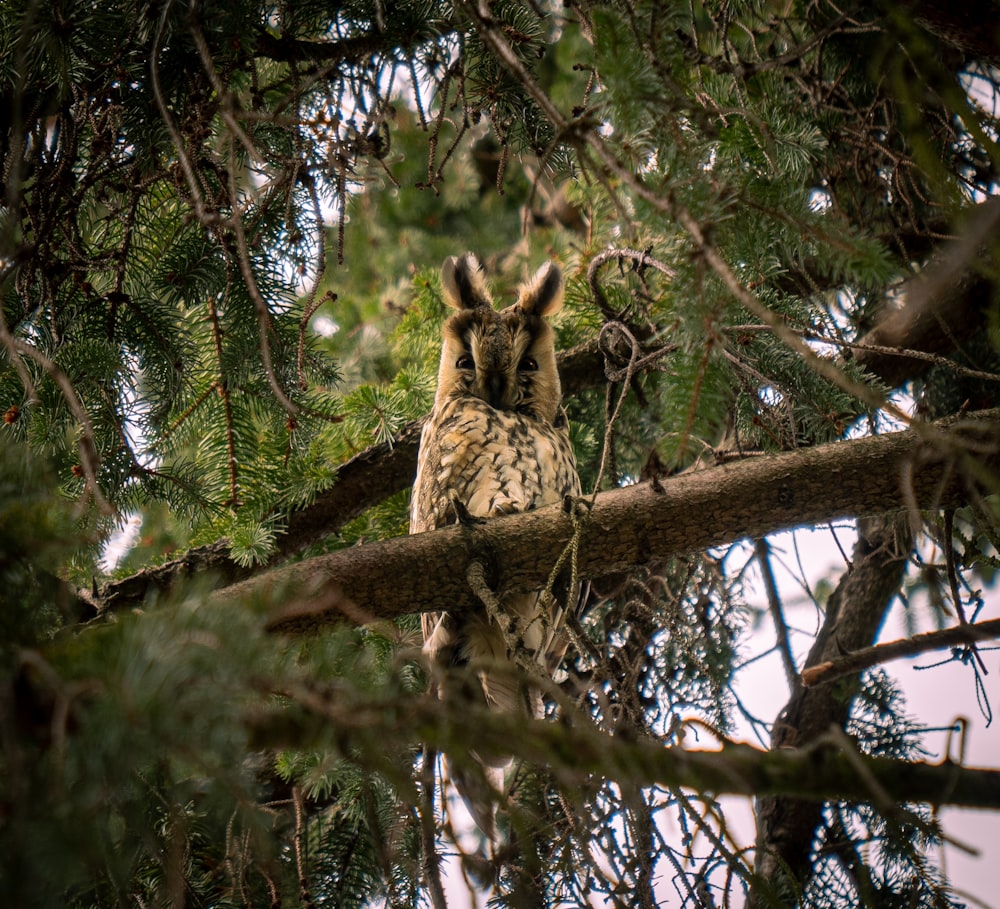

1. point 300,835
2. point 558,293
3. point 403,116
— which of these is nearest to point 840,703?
point 558,293

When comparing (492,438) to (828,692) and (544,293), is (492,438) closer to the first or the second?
(544,293)

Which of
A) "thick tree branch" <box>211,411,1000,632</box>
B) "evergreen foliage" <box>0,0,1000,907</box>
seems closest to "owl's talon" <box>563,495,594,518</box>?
"thick tree branch" <box>211,411,1000,632</box>

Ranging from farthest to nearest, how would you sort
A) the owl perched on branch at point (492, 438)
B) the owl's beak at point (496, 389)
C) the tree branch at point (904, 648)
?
the owl's beak at point (496, 389), the owl perched on branch at point (492, 438), the tree branch at point (904, 648)

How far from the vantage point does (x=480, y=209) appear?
201 inches

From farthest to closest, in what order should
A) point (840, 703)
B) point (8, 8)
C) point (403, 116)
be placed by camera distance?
point (403, 116) → point (840, 703) → point (8, 8)

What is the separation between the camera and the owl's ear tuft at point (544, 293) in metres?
2.82

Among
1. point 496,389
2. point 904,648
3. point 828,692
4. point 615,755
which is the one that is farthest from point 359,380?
point 615,755

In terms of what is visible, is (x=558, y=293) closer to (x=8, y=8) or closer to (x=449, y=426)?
(x=449, y=426)

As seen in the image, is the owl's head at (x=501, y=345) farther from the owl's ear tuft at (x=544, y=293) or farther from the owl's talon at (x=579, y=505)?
the owl's talon at (x=579, y=505)

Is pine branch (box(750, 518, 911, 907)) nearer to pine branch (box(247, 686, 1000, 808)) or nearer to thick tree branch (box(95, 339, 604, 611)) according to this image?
thick tree branch (box(95, 339, 604, 611))

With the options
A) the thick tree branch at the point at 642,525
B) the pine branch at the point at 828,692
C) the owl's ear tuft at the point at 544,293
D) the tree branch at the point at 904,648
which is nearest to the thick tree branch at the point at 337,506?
the owl's ear tuft at the point at 544,293

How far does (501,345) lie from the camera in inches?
105

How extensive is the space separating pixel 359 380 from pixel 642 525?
199 cm

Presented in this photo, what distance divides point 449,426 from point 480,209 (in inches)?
114
